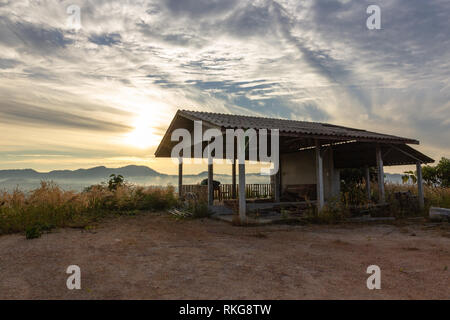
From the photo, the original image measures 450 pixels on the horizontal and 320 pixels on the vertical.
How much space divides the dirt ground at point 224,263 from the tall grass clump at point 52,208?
687 millimetres

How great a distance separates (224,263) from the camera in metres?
4.91

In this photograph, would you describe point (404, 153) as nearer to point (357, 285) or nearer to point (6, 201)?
point (357, 285)

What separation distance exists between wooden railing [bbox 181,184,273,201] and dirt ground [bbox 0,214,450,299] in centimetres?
501

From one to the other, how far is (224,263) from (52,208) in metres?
6.55

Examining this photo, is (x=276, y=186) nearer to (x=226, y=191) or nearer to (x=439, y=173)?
(x=226, y=191)

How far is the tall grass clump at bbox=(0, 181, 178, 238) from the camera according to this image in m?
7.92

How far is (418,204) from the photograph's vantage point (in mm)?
13398

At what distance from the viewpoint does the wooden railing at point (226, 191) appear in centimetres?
1326

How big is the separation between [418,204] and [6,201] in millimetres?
15211

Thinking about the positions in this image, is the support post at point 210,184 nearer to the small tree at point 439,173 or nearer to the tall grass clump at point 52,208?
the tall grass clump at point 52,208

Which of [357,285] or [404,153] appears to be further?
[404,153]

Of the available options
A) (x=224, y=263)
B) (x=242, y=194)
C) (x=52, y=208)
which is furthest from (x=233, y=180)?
(x=224, y=263)
